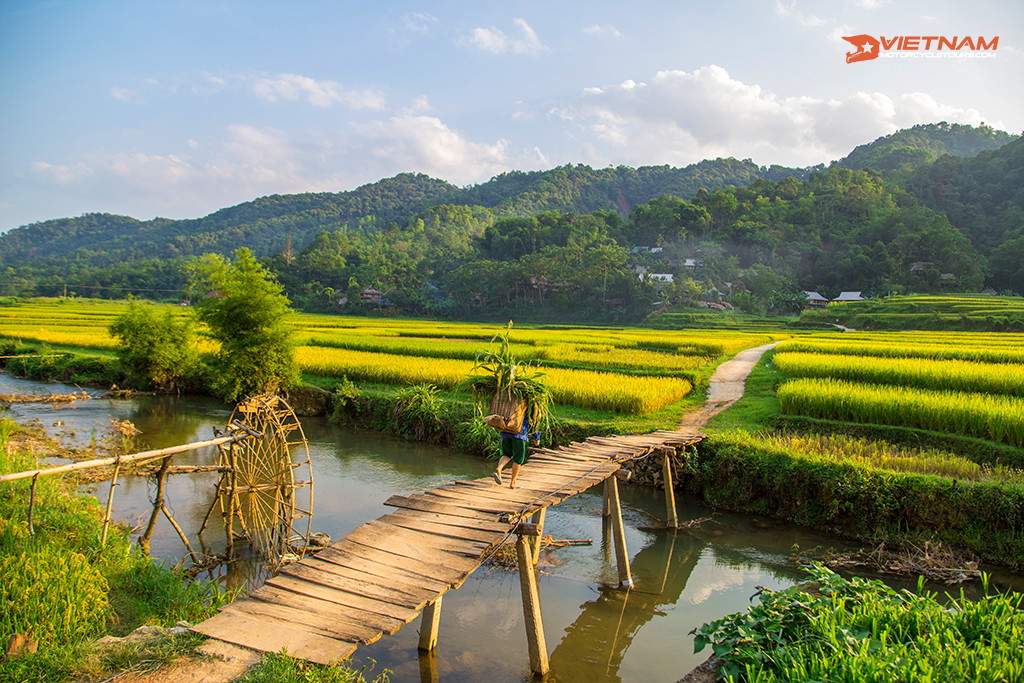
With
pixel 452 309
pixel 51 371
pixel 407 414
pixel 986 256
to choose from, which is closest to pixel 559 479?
pixel 407 414

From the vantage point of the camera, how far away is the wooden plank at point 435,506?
5836mm

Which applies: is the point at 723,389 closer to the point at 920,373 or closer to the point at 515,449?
the point at 920,373

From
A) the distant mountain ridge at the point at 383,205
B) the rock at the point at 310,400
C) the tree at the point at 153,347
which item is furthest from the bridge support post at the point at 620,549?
the distant mountain ridge at the point at 383,205

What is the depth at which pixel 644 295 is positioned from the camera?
160ft

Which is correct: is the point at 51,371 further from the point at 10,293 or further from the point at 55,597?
the point at 10,293

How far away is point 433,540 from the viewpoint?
5.36 m

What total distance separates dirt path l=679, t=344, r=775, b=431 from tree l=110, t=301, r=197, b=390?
15343 mm

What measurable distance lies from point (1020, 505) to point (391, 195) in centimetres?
12202

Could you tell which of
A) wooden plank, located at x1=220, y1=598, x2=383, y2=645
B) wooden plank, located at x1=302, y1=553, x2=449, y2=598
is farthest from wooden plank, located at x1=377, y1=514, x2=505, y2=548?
wooden plank, located at x1=220, y1=598, x2=383, y2=645

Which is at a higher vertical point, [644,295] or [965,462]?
[644,295]

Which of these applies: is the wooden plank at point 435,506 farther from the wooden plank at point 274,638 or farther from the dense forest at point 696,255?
the dense forest at point 696,255

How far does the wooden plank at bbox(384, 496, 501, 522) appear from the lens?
5.84m

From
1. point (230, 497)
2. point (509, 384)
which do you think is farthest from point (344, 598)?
point (230, 497)

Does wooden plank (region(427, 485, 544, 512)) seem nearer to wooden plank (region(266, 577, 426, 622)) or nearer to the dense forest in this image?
wooden plank (region(266, 577, 426, 622))
